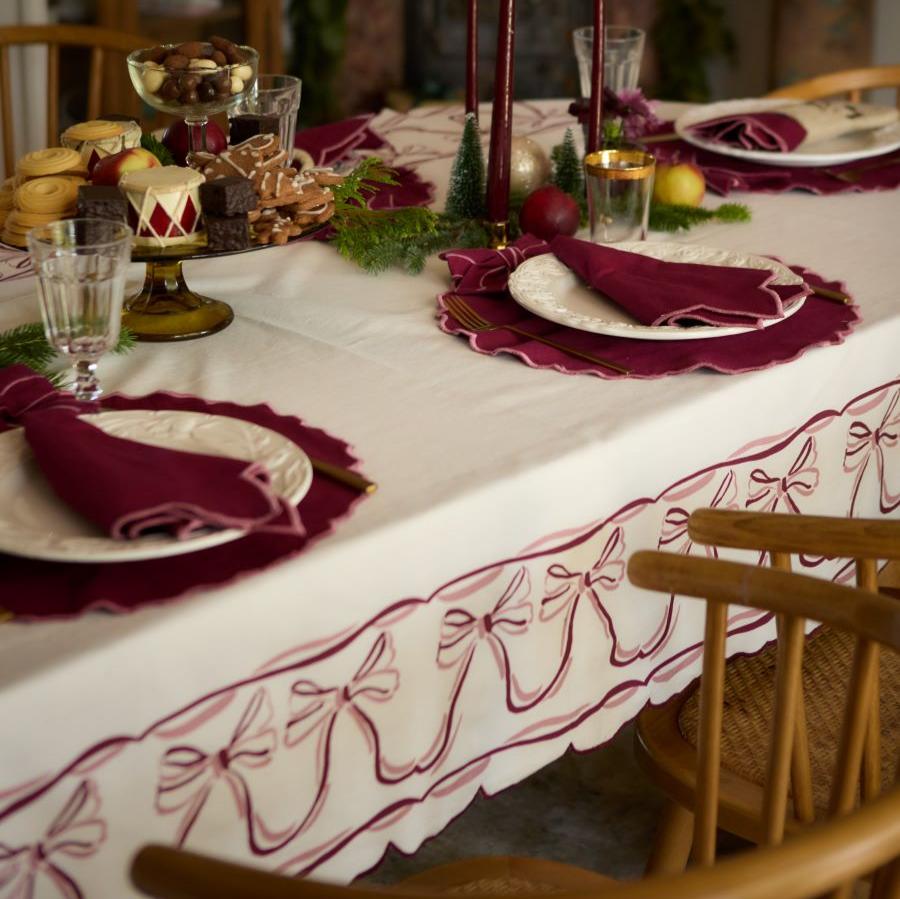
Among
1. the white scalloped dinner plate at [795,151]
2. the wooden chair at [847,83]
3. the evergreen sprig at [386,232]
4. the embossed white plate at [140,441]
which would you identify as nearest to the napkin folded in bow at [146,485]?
the embossed white plate at [140,441]

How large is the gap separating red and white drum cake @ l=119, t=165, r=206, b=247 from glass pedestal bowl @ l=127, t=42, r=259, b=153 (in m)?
0.13

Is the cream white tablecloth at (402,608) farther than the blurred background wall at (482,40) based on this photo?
No

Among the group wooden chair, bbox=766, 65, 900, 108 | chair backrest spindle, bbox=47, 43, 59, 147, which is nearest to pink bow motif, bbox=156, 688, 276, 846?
chair backrest spindle, bbox=47, 43, 59, 147

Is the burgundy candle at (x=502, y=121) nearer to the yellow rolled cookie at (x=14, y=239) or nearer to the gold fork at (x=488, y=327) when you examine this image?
the gold fork at (x=488, y=327)

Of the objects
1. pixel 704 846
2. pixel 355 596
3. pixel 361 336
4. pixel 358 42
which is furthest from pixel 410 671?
pixel 358 42

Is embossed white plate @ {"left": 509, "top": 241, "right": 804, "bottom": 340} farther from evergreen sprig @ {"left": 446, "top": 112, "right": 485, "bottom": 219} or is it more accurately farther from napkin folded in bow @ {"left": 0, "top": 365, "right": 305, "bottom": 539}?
napkin folded in bow @ {"left": 0, "top": 365, "right": 305, "bottom": 539}

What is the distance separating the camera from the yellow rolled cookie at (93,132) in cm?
129

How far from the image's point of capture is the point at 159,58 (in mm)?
1289

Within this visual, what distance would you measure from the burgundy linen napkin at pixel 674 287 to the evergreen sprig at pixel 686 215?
9.7 inches

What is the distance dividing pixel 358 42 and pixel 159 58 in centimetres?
299

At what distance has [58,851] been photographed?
76 cm

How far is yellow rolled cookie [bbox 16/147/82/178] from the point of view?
121 cm

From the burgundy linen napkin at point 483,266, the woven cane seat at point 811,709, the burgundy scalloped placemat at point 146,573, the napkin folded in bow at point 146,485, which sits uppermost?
the burgundy linen napkin at point 483,266

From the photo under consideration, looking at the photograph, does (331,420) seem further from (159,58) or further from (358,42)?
(358,42)
